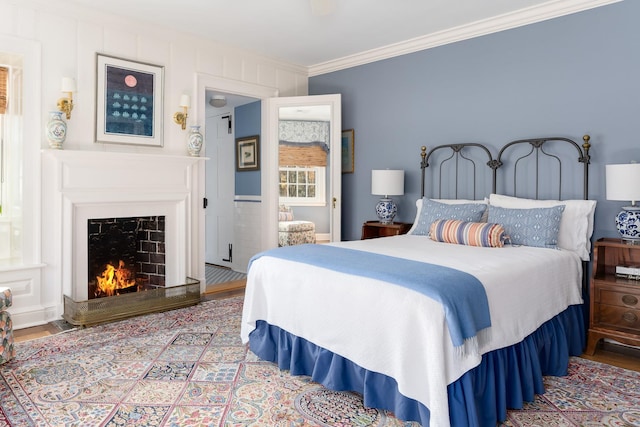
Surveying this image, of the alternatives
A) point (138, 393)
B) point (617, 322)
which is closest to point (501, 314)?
point (617, 322)

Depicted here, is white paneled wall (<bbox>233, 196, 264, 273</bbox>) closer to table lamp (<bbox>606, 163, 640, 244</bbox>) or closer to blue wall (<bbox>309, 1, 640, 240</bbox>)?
blue wall (<bbox>309, 1, 640, 240</bbox>)

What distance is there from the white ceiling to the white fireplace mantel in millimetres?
1246

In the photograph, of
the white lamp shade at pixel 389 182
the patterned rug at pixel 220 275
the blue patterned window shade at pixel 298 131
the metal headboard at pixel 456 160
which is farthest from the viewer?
the patterned rug at pixel 220 275

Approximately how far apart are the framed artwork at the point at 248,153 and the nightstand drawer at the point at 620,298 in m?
3.84

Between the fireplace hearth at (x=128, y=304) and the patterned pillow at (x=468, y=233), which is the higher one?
the patterned pillow at (x=468, y=233)

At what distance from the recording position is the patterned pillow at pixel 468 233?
9.94 ft

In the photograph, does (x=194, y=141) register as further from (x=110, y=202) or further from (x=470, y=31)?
(x=470, y=31)

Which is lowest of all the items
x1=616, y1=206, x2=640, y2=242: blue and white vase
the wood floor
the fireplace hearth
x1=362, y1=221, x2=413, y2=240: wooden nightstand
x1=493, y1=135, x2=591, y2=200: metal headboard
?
the wood floor

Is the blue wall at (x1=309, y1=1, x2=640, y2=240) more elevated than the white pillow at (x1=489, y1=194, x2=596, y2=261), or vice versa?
the blue wall at (x1=309, y1=1, x2=640, y2=240)

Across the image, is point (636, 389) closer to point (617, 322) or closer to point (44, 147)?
point (617, 322)

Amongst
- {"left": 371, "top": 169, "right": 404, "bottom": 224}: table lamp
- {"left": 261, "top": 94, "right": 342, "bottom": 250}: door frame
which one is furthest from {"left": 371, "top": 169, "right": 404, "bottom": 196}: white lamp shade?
{"left": 261, "top": 94, "right": 342, "bottom": 250}: door frame

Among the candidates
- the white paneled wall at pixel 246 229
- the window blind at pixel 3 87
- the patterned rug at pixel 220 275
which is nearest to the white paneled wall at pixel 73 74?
the window blind at pixel 3 87

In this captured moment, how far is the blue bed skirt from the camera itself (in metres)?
1.85

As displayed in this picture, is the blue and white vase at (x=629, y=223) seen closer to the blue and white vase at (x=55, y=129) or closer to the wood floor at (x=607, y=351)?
the wood floor at (x=607, y=351)
